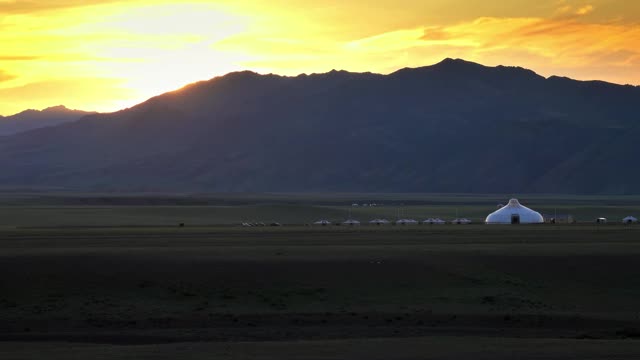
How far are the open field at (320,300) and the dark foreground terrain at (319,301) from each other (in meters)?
0.08

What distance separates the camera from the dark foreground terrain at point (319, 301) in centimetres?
3203

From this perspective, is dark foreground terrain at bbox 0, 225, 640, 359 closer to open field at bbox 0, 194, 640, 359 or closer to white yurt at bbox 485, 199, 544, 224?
open field at bbox 0, 194, 640, 359

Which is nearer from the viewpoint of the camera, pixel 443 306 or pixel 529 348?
pixel 529 348

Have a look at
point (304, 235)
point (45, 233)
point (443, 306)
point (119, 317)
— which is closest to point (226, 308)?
point (119, 317)

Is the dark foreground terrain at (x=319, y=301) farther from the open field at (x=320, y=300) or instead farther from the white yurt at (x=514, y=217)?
the white yurt at (x=514, y=217)

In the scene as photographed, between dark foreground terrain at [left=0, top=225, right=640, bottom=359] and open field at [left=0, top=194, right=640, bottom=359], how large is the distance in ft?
0.25

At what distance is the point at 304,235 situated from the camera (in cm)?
7581

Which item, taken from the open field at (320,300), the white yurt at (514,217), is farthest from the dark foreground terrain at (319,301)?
the white yurt at (514,217)

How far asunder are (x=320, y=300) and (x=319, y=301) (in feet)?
0.63

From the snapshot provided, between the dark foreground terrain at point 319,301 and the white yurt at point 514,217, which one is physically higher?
the white yurt at point 514,217

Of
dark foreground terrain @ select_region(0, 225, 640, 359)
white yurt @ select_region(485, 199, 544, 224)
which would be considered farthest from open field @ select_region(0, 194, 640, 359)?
white yurt @ select_region(485, 199, 544, 224)

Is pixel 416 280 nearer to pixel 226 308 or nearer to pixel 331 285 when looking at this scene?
pixel 331 285

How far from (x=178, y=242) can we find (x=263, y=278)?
20901mm

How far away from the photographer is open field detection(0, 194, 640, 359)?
32125 mm
